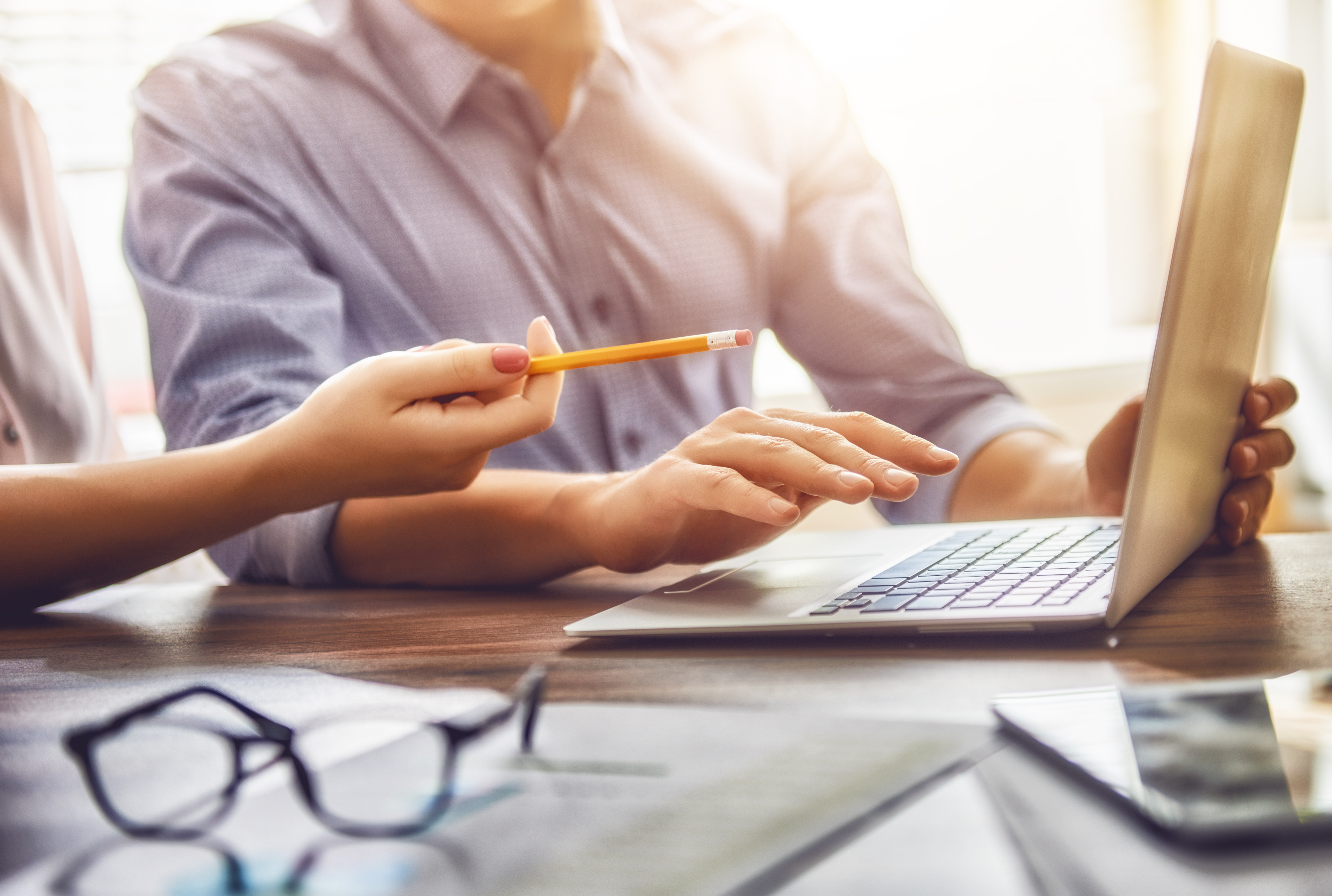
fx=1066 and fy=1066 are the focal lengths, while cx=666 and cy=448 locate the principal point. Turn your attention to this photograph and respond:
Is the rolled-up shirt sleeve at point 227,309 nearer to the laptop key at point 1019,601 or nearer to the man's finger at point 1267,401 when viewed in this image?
the laptop key at point 1019,601

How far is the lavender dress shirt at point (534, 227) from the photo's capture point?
936 millimetres

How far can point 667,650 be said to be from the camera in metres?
0.48

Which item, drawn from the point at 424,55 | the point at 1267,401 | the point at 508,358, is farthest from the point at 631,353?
the point at 424,55

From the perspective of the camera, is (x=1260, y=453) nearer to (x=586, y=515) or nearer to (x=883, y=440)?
(x=883, y=440)

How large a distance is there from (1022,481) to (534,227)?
538mm

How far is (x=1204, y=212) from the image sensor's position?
40 centimetres

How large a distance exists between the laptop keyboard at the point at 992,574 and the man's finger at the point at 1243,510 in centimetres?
7

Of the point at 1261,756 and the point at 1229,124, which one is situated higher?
the point at 1229,124

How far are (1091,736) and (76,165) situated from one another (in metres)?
2.18

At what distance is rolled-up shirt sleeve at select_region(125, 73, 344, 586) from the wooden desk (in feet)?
0.45

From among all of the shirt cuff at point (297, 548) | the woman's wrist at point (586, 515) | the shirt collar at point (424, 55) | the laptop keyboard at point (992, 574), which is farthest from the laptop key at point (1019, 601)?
the shirt collar at point (424, 55)

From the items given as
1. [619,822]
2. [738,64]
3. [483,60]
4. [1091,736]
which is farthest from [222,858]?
[738,64]

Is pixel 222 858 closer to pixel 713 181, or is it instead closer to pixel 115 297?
pixel 713 181

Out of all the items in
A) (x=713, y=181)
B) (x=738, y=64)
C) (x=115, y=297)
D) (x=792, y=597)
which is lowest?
(x=115, y=297)
